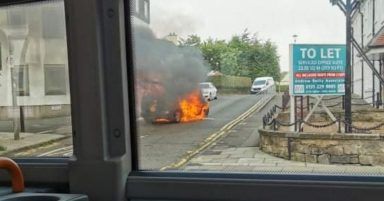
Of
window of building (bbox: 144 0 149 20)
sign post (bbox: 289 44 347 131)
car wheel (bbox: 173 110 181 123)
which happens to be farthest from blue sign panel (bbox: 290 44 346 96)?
window of building (bbox: 144 0 149 20)

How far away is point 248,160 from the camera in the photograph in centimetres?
206

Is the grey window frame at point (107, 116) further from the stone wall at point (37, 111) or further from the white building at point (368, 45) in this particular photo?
the white building at point (368, 45)

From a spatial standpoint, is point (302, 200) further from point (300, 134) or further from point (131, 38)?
point (131, 38)

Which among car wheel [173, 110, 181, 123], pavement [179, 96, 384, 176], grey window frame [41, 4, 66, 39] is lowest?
pavement [179, 96, 384, 176]

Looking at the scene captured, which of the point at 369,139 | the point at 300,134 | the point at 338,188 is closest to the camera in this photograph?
the point at 338,188

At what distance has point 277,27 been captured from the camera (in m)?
2.07

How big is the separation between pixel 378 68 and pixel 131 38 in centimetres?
101

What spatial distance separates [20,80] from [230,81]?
3.31 ft

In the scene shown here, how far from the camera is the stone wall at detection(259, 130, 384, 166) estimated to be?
1900mm

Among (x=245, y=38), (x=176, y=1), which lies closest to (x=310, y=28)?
(x=245, y=38)

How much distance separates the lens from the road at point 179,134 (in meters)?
2.18

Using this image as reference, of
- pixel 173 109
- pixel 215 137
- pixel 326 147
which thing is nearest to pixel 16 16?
pixel 173 109

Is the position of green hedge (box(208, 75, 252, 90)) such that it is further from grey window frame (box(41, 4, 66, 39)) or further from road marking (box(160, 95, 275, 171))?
grey window frame (box(41, 4, 66, 39))

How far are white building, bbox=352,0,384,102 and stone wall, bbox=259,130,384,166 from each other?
0.57ft
